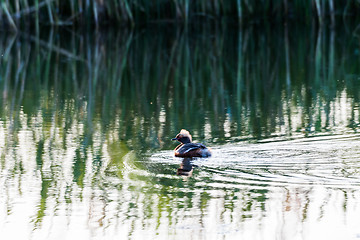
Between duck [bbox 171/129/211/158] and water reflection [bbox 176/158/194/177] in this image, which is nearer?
water reflection [bbox 176/158/194/177]

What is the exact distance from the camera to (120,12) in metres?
24.7

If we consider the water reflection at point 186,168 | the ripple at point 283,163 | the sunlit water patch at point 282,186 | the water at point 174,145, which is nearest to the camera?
the sunlit water patch at point 282,186

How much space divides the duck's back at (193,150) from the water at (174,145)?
3.6 inches

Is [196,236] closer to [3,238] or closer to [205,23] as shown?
[3,238]

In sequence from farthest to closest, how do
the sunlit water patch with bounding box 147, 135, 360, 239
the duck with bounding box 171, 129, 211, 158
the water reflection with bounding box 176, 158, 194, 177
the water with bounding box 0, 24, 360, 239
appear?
the duck with bounding box 171, 129, 211, 158, the water reflection with bounding box 176, 158, 194, 177, the water with bounding box 0, 24, 360, 239, the sunlit water patch with bounding box 147, 135, 360, 239

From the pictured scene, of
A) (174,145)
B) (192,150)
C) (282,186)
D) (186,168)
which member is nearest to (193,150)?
(192,150)

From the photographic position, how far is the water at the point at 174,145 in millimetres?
5602

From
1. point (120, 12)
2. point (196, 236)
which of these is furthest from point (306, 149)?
point (120, 12)

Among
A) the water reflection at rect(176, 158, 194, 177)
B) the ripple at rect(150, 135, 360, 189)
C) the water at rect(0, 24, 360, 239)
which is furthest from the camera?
the water reflection at rect(176, 158, 194, 177)

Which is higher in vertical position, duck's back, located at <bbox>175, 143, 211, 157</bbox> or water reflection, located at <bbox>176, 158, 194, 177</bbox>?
duck's back, located at <bbox>175, 143, 211, 157</bbox>

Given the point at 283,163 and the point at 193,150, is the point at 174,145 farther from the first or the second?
the point at 283,163

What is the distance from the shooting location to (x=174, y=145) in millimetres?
8484

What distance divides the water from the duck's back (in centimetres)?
9

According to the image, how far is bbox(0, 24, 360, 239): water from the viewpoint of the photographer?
5.60 metres
